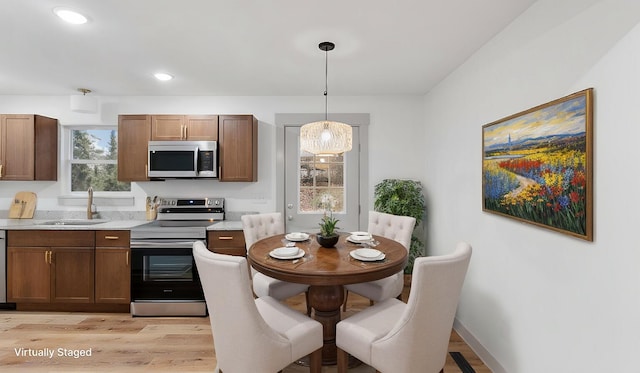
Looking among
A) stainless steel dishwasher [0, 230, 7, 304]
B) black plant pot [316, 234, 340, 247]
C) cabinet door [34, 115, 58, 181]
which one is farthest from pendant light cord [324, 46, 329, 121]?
stainless steel dishwasher [0, 230, 7, 304]

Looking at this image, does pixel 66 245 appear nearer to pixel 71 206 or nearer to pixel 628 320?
pixel 71 206

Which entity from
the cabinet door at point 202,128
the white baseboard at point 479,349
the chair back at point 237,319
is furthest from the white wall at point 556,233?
the cabinet door at point 202,128

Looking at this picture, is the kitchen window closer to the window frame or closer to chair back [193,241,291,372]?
the window frame

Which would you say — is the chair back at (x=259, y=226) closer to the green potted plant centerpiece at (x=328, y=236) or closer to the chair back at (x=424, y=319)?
the green potted plant centerpiece at (x=328, y=236)

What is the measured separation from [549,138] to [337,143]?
138 centimetres

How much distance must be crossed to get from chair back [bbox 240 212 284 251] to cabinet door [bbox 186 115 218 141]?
1.14 metres

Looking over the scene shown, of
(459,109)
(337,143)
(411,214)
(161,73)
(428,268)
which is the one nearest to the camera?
(428,268)

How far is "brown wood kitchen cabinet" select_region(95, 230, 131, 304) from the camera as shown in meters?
2.99

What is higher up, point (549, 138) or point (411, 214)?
point (549, 138)

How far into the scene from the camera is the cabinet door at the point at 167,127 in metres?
3.37

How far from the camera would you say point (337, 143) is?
7.92ft

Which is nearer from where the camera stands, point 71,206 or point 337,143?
point 337,143

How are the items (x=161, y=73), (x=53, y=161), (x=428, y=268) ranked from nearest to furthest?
(x=428, y=268) → (x=161, y=73) → (x=53, y=161)

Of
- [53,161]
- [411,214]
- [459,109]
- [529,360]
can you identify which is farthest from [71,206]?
[529,360]
